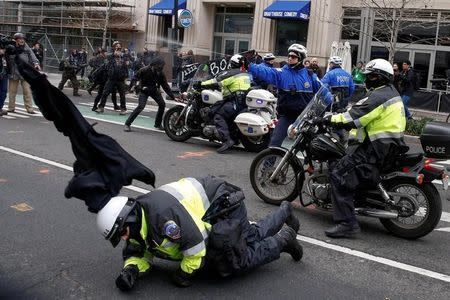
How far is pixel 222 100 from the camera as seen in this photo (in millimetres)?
10344

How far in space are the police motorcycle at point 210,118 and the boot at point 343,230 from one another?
436 cm

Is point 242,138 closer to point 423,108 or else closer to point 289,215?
point 289,215

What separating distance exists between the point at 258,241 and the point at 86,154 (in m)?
1.50

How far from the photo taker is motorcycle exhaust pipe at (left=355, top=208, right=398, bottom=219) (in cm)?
566

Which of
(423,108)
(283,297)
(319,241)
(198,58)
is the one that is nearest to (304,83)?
(319,241)

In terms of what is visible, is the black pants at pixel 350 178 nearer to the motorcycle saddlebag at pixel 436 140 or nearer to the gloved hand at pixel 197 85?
the motorcycle saddlebag at pixel 436 140

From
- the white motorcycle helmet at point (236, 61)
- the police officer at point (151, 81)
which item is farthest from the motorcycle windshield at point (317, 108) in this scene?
the police officer at point (151, 81)

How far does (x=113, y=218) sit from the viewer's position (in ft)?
13.0

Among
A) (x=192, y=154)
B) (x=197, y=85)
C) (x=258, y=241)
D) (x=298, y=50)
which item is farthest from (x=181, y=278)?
(x=197, y=85)

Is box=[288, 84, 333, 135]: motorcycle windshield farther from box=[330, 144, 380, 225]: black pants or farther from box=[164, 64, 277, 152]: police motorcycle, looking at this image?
box=[164, 64, 277, 152]: police motorcycle

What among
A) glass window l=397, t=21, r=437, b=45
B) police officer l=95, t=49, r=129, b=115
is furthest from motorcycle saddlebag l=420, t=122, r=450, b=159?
glass window l=397, t=21, r=437, b=45

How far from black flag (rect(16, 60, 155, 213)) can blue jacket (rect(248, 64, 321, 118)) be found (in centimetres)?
398

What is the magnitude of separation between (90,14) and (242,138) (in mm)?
23951

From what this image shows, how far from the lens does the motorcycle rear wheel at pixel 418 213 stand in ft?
18.1
